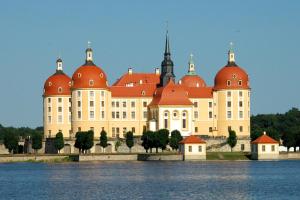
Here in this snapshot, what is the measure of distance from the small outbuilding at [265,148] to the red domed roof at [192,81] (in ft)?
84.8

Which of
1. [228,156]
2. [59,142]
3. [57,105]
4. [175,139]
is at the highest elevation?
[57,105]

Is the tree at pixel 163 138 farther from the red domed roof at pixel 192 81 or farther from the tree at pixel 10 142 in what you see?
the red domed roof at pixel 192 81

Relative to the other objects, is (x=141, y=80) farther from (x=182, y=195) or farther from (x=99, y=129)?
(x=182, y=195)

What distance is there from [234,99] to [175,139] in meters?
15.9

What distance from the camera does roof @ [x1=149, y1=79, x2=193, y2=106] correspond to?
14180 cm

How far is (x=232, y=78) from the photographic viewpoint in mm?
143500

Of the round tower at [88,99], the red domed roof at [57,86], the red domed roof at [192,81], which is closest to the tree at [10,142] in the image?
the round tower at [88,99]

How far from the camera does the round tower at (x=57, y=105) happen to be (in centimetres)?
14550

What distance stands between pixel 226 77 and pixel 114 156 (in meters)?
21.3

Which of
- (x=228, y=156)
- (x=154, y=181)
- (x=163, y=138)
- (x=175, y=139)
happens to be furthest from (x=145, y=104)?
(x=154, y=181)

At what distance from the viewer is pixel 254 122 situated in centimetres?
18512

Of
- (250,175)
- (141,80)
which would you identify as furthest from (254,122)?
(250,175)

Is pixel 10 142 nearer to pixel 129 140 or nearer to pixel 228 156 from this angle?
pixel 129 140

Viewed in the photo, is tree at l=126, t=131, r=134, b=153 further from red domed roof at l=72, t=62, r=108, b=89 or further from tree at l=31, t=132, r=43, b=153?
tree at l=31, t=132, r=43, b=153
